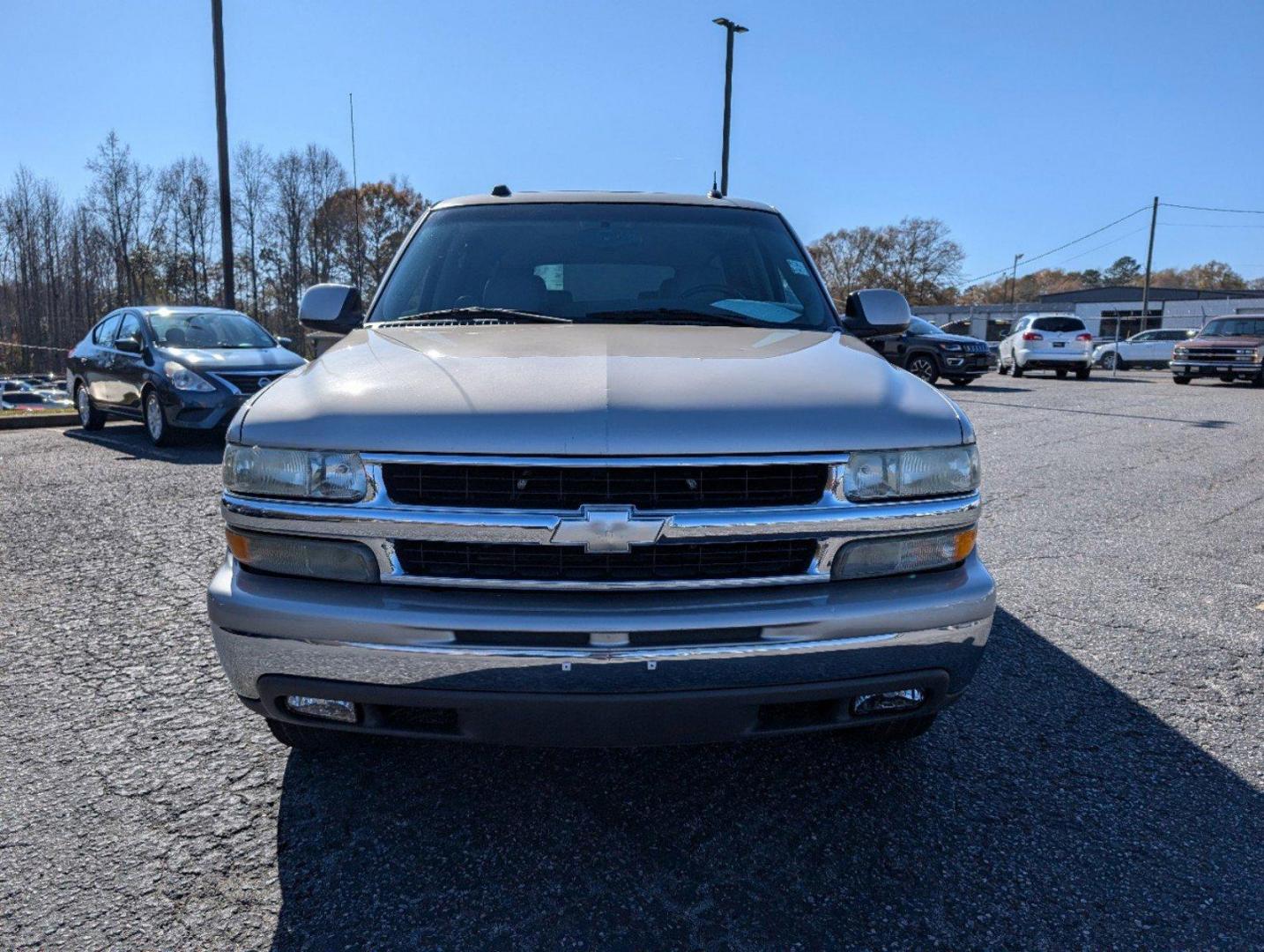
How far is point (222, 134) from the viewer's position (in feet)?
50.0

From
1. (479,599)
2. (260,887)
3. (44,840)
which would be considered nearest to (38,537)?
(44,840)

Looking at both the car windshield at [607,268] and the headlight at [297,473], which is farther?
the car windshield at [607,268]

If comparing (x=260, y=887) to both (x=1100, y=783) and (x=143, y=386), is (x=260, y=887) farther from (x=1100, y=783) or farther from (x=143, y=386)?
(x=143, y=386)

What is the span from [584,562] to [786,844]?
2.94ft

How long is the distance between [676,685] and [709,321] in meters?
1.54

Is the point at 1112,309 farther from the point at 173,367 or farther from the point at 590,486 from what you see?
the point at 590,486

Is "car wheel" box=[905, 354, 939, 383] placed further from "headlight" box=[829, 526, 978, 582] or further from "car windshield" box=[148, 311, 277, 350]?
"headlight" box=[829, 526, 978, 582]

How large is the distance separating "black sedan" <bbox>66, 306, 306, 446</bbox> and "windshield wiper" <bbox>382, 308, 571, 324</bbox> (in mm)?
6655

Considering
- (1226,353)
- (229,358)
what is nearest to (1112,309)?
(1226,353)

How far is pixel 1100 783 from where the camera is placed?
2.53m

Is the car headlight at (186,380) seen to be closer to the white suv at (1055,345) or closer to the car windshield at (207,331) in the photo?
the car windshield at (207,331)

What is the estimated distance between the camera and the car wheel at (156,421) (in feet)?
30.4

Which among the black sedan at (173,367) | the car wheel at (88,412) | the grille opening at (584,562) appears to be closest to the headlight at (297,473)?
the grille opening at (584,562)

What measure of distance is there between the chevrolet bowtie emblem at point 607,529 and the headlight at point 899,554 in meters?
0.46
